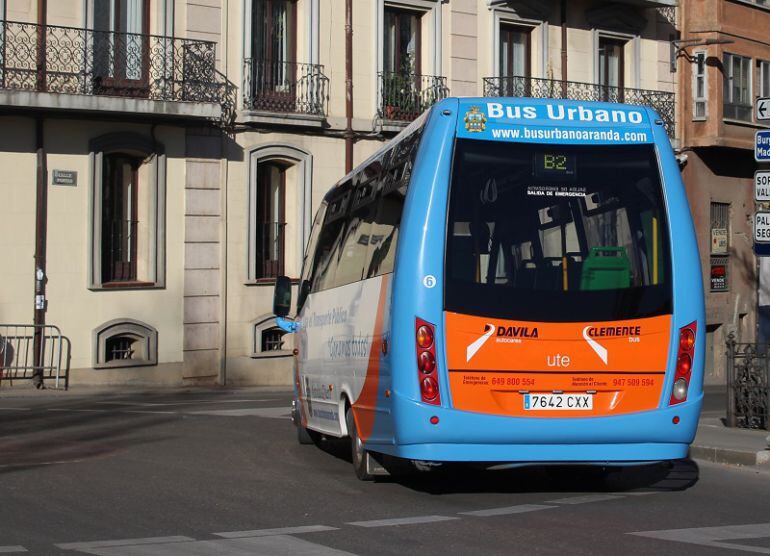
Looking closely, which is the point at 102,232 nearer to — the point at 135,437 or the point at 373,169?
the point at 135,437

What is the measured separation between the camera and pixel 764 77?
3519cm

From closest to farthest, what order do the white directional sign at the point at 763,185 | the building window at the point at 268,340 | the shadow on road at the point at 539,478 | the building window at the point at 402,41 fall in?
the shadow on road at the point at 539,478 < the white directional sign at the point at 763,185 < the building window at the point at 268,340 < the building window at the point at 402,41

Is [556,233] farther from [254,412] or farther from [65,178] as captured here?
[65,178]

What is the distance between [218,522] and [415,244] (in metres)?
2.37

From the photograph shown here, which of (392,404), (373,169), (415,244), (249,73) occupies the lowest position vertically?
(392,404)

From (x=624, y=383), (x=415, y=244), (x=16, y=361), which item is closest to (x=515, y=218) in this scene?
(x=415, y=244)

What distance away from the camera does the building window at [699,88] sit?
33625 millimetres

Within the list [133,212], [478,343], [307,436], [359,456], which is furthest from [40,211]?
[478,343]

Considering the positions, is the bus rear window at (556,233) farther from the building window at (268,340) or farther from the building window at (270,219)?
the building window at (270,219)

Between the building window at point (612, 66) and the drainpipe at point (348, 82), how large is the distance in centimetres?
780

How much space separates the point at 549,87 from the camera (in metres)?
31.5

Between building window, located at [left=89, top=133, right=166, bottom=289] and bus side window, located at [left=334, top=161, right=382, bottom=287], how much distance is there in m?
13.6

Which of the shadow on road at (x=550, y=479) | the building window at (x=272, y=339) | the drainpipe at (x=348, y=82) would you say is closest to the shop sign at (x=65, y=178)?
the building window at (x=272, y=339)

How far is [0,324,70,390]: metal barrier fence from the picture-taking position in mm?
23484
